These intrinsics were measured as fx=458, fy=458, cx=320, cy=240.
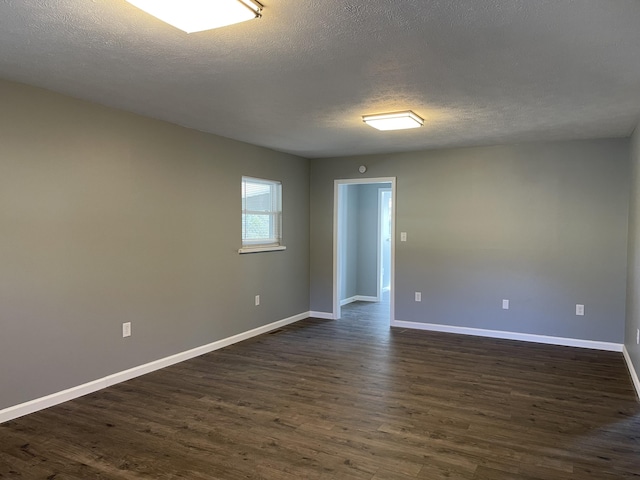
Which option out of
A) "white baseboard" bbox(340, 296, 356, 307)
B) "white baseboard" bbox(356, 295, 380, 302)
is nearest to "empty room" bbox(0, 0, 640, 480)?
"white baseboard" bbox(340, 296, 356, 307)

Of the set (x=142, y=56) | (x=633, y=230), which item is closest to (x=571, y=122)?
(x=633, y=230)

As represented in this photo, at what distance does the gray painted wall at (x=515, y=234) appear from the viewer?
15.7 feet

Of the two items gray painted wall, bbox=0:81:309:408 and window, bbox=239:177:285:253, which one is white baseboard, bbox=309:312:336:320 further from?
gray painted wall, bbox=0:81:309:408

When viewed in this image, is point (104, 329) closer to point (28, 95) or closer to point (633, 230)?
point (28, 95)

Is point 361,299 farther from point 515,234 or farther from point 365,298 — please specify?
point 515,234

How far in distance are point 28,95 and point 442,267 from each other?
4481 millimetres

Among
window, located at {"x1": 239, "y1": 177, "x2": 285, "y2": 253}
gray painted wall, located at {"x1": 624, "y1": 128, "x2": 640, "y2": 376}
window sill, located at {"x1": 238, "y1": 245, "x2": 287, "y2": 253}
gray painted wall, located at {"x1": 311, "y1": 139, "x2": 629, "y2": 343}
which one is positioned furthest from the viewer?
window, located at {"x1": 239, "y1": 177, "x2": 285, "y2": 253}

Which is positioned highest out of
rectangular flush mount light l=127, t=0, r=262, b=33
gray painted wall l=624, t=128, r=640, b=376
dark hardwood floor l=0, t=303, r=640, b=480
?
rectangular flush mount light l=127, t=0, r=262, b=33

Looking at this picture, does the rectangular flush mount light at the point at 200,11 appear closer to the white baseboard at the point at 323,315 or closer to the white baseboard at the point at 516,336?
the white baseboard at the point at 516,336

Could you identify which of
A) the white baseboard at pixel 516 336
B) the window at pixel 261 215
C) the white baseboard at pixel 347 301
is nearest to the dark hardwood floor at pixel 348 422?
the white baseboard at pixel 516 336

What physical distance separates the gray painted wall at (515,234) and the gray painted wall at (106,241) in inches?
80.6

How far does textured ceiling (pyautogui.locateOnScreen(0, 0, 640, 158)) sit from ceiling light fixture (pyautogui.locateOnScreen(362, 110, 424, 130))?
0.10 metres

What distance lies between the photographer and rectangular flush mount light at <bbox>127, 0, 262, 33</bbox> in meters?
1.79

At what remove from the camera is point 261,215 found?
219 inches
